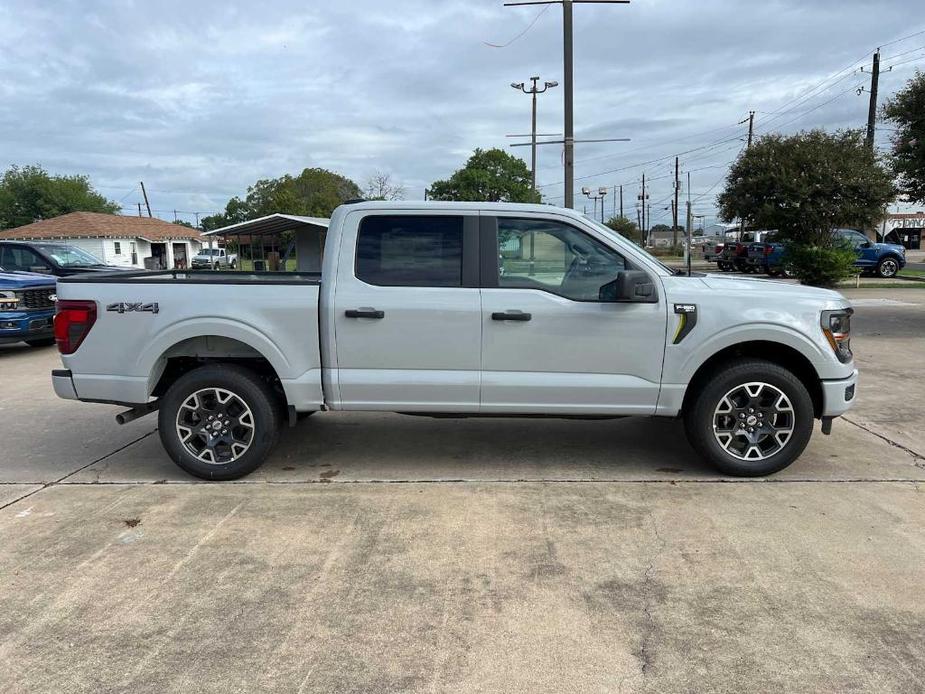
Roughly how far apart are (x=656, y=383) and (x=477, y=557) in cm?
181

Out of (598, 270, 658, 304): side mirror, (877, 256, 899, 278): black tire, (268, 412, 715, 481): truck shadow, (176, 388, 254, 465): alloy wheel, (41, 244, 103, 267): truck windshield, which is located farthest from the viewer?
(877, 256, 899, 278): black tire

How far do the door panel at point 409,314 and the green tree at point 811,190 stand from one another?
15.9 metres

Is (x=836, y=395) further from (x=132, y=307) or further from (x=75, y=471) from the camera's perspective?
(x=75, y=471)

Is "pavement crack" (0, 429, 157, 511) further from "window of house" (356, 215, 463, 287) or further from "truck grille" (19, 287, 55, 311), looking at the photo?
"truck grille" (19, 287, 55, 311)

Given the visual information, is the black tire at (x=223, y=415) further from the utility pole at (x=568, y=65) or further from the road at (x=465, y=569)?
the utility pole at (x=568, y=65)

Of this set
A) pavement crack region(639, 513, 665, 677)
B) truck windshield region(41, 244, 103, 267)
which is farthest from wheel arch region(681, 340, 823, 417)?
truck windshield region(41, 244, 103, 267)

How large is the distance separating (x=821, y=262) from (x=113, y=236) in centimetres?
3972

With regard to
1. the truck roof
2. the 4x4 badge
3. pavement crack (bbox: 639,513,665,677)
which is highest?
the truck roof

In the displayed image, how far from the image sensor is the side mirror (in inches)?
175

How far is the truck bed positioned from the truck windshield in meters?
9.48

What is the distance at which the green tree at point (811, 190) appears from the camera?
1783 centimetres

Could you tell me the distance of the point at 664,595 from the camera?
3.36 meters

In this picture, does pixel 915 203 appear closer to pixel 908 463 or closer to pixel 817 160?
pixel 817 160

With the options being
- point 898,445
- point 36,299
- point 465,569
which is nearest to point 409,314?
point 465,569
